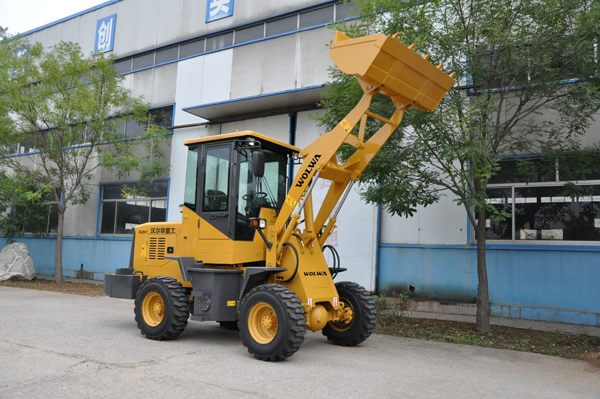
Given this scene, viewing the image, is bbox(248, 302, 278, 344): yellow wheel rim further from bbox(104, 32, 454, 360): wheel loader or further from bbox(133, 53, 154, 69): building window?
bbox(133, 53, 154, 69): building window

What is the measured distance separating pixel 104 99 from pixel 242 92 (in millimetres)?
4819

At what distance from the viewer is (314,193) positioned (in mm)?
13359

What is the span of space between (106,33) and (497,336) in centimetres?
1955

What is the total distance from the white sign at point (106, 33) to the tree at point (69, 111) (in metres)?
3.57

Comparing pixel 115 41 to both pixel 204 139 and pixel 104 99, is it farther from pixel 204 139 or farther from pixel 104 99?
pixel 204 139

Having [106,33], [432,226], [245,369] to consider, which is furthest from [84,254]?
[245,369]

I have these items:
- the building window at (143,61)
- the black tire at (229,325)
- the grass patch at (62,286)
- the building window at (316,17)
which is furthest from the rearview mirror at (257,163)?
the building window at (143,61)

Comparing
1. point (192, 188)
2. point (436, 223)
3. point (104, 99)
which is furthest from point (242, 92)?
point (192, 188)

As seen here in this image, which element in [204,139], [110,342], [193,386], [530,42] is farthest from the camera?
[530,42]

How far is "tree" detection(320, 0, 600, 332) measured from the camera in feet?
25.9

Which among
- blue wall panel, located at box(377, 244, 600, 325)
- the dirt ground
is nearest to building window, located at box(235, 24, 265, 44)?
blue wall panel, located at box(377, 244, 600, 325)

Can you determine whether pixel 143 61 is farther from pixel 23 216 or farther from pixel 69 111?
pixel 23 216

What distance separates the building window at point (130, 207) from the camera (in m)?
17.7

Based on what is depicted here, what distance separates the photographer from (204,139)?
780cm
